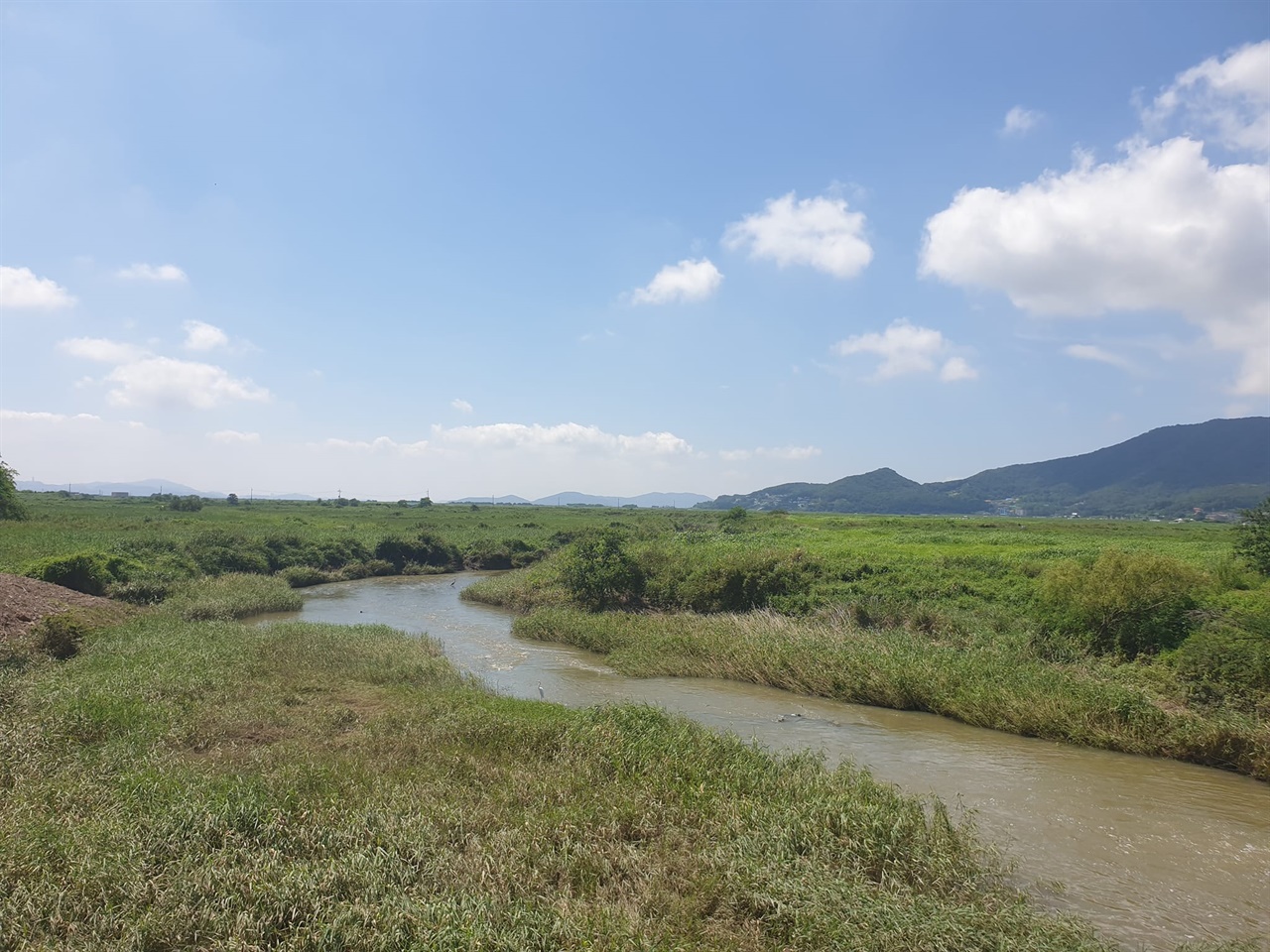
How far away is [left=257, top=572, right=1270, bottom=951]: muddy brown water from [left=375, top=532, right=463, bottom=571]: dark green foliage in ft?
110

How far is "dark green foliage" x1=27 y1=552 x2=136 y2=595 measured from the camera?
26984 millimetres

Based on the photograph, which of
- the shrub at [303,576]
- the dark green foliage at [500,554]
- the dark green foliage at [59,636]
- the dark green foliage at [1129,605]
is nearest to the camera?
the dark green foliage at [1129,605]

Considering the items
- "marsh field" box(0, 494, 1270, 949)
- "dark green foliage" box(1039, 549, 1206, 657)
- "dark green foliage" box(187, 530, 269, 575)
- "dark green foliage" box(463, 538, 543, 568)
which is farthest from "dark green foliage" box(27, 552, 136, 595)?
"dark green foliage" box(1039, 549, 1206, 657)

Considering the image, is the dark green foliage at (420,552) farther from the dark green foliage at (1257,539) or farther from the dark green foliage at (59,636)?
the dark green foliage at (1257,539)

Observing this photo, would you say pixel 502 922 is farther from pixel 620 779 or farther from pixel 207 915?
pixel 620 779

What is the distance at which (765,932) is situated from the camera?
6754 millimetres

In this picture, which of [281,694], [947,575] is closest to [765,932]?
[281,694]

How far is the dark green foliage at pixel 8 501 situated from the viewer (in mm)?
47438

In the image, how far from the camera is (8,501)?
4791 centimetres

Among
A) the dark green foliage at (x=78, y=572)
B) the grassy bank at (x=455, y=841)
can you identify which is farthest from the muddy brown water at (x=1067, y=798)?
the dark green foliage at (x=78, y=572)

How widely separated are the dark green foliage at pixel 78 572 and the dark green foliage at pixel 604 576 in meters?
19.6

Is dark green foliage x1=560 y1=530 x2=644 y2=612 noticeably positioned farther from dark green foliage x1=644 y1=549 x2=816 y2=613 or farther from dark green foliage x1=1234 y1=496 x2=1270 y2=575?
dark green foliage x1=1234 y1=496 x2=1270 y2=575

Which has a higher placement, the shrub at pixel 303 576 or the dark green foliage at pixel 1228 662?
the dark green foliage at pixel 1228 662

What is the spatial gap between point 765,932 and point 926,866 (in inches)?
94.3
